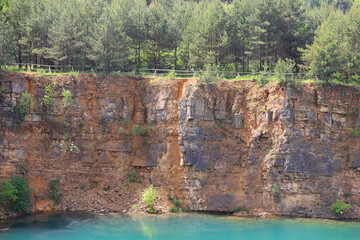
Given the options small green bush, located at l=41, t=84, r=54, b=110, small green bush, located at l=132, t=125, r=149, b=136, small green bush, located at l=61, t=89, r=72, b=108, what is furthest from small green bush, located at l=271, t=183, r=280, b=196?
small green bush, located at l=41, t=84, r=54, b=110

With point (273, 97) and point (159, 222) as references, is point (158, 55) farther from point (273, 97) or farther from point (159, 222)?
point (159, 222)

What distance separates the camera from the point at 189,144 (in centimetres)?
3997

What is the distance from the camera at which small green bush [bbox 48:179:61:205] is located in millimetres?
38469

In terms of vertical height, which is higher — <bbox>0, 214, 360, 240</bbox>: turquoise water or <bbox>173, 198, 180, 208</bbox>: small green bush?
<bbox>173, 198, 180, 208</bbox>: small green bush

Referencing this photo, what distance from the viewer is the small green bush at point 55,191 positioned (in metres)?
38.5

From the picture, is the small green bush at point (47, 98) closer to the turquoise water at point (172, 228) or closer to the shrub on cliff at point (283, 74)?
the turquoise water at point (172, 228)

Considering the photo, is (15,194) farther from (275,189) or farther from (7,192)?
(275,189)

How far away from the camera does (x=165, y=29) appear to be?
54.5 meters

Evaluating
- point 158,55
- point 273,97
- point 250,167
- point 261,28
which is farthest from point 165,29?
point 250,167

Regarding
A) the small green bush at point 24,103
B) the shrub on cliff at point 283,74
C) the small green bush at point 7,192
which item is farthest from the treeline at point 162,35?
the small green bush at point 7,192

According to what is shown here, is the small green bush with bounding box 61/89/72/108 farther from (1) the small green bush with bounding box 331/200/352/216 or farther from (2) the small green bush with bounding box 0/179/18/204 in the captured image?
(1) the small green bush with bounding box 331/200/352/216

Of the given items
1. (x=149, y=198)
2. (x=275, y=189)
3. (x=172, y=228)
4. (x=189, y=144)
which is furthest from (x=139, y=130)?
(x=275, y=189)

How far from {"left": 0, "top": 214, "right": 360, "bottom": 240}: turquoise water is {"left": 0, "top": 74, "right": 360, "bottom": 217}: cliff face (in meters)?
2.01

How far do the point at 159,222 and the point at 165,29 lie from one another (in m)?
27.8
